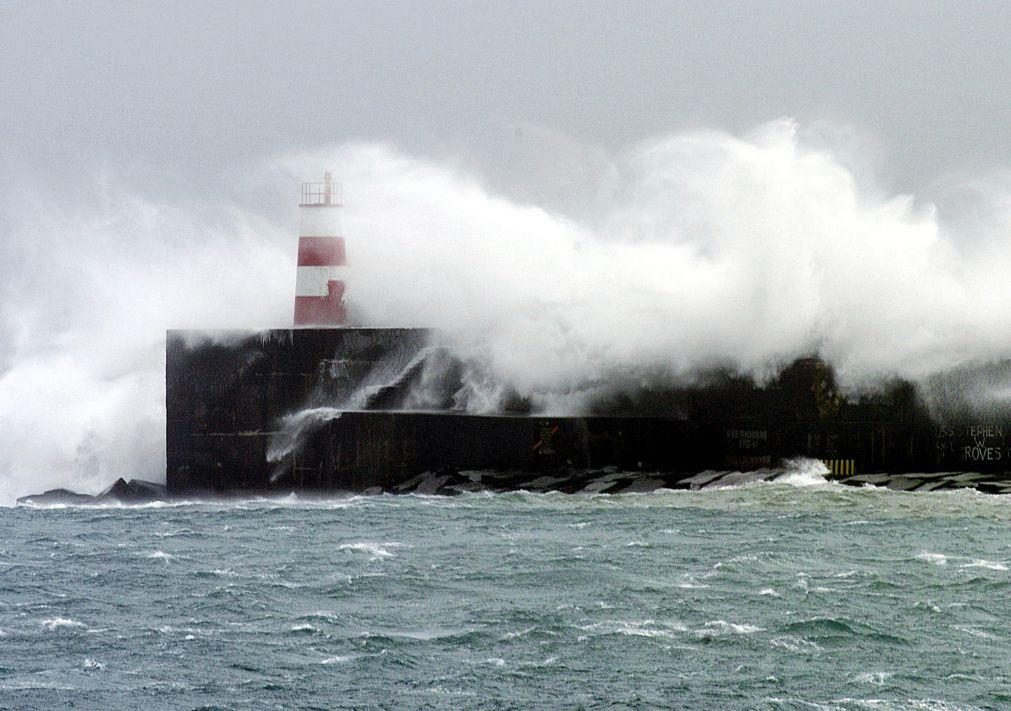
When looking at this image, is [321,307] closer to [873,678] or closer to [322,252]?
[322,252]

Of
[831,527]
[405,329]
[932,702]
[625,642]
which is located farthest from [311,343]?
[932,702]

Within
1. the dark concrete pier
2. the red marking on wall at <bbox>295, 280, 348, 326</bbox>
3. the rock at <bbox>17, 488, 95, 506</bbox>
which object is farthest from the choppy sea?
the red marking on wall at <bbox>295, 280, 348, 326</bbox>

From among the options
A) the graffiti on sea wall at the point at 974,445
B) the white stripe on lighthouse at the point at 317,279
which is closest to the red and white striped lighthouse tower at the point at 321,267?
the white stripe on lighthouse at the point at 317,279

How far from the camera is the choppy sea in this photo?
11.9 m

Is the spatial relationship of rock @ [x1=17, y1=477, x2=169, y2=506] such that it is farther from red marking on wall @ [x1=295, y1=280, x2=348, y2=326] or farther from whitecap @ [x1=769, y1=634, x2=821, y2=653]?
whitecap @ [x1=769, y1=634, x2=821, y2=653]

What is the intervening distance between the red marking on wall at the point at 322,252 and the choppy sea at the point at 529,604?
603 centimetres

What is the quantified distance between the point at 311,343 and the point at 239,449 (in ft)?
5.54

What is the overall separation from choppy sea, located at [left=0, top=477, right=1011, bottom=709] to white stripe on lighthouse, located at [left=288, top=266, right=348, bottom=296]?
5.77m

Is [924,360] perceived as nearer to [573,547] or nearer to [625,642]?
[573,547]

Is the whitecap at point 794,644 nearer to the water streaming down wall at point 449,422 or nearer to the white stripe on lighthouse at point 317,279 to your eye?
the water streaming down wall at point 449,422

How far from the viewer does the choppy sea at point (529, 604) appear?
11.9 m

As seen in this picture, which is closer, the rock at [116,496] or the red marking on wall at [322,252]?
the rock at [116,496]

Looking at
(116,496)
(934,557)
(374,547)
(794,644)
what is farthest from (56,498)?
(794,644)

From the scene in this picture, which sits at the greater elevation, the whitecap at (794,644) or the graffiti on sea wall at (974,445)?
the graffiti on sea wall at (974,445)
